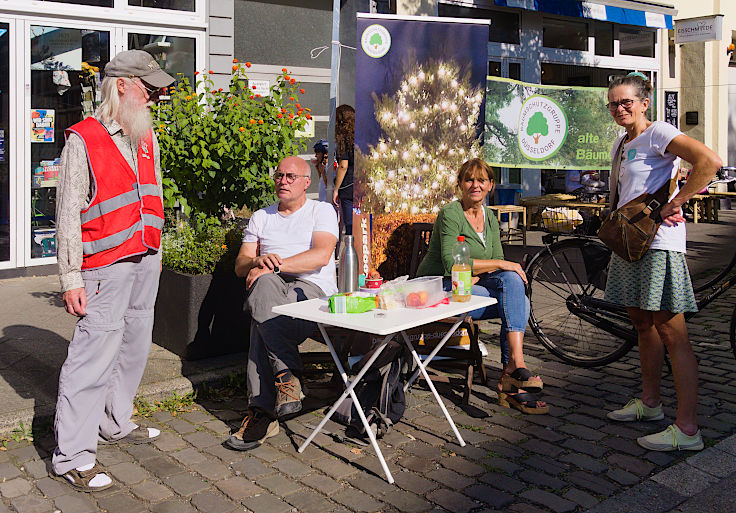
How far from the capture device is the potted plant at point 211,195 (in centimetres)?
536

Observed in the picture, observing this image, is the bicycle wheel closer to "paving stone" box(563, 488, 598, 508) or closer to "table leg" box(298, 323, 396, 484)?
"paving stone" box(563, 488, 598, 508)

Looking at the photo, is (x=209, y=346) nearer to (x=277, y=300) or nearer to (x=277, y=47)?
(x=277, y=300)

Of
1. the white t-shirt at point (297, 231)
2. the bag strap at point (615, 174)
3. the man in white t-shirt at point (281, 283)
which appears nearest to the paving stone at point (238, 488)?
the man in white t-shirt at point (281, 283)

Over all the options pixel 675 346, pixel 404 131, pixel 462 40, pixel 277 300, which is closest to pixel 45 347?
pixel 277 300

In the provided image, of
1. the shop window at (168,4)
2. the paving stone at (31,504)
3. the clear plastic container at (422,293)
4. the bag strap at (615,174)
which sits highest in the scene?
the shop window at (168,4)

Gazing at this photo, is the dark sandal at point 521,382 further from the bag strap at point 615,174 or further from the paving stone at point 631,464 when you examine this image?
the bag strap at point 615,174

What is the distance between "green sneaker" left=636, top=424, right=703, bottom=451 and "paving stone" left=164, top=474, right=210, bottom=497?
2.27 m

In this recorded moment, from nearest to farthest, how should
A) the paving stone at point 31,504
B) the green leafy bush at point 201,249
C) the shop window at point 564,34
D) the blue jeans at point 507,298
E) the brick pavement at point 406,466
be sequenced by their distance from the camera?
the paving stone at point 31,504 → the brick pavement at point 406,466 → the blue jeans at point 507,298 → the green leafy bush at point 201,249 → the shop window at point 564,34

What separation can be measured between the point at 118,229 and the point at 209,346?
71.6 inches

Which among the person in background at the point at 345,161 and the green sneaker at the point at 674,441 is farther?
the person in background at the point at 345,161

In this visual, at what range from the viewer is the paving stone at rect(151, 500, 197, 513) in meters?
3.36

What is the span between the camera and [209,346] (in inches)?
211

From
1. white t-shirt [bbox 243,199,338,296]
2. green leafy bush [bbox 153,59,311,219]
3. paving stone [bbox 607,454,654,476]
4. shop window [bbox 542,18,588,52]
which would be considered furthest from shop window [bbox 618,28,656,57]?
paving stone [bbox 607,454,654,476]

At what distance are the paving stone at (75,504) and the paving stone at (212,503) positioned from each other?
1.44 ft
